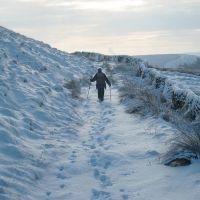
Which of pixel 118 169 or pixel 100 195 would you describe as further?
pixel 118 169

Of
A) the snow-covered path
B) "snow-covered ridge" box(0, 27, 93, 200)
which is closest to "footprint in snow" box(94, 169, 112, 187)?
the snow-covered path

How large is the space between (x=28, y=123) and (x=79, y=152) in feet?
7.28

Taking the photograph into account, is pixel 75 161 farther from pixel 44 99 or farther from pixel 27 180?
pixel 44 99

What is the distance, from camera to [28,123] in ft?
35.5

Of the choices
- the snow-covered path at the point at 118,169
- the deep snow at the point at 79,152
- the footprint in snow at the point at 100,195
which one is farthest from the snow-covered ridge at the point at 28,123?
the footprint in snow at the point at 100,195

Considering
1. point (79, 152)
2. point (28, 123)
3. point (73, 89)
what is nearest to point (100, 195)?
point (79, 152)

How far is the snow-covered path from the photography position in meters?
6.59

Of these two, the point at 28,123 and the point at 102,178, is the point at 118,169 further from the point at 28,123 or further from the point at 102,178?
the point at 28,123

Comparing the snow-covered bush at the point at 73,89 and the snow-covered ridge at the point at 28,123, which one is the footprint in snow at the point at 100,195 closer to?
the snow-covered ridge at the point at 28,123

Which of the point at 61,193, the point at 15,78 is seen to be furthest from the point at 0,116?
the point at 15,78

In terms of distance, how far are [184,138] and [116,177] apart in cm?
152

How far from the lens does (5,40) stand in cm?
2534

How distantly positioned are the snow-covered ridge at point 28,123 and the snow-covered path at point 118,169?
26 cm

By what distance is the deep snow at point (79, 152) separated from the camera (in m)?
6.71
